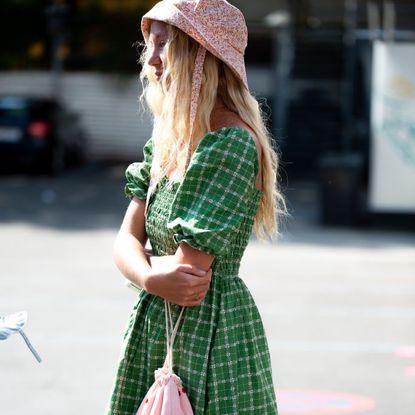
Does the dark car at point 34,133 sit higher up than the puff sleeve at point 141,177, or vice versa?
the puff sleeve at point 141,177

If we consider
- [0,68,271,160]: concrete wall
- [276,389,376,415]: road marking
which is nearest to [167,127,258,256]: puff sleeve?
[276,389,376,415]: road marking

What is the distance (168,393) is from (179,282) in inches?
11.9

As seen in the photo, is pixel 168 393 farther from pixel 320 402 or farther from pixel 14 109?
pixel 14 109

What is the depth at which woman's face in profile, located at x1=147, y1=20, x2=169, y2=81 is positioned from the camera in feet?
9.50

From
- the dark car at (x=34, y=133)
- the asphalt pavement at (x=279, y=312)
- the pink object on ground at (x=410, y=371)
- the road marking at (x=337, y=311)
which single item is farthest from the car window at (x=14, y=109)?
the pink object on ground at (x=410, y=371)

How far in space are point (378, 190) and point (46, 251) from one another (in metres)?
4.98

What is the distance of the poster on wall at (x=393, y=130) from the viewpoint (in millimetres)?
14258

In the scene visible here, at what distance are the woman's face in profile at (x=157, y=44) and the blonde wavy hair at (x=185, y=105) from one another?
30mm

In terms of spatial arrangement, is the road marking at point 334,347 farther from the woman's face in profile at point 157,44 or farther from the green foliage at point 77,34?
the green foliage at point 77,34

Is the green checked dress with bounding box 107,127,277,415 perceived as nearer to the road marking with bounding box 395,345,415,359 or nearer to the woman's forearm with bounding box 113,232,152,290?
the woman's forearm with bounding box 113,232,152,290

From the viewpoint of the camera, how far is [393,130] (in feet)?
47.3

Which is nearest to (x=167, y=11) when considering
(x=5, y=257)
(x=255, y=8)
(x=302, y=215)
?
(x=5, y=257)

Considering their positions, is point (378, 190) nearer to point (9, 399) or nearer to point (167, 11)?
point (9, 399)

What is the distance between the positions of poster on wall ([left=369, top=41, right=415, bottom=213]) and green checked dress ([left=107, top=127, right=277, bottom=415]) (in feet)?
38.2
